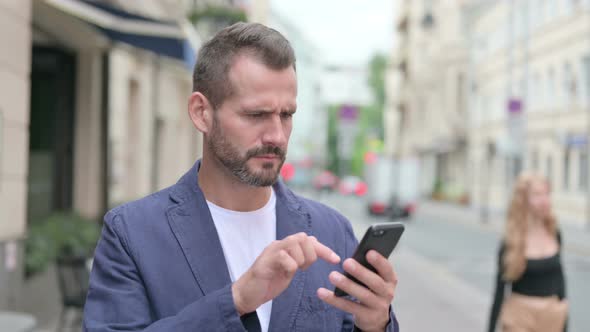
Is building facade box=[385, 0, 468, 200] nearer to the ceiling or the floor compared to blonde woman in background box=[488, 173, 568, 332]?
nearer to the ceiling

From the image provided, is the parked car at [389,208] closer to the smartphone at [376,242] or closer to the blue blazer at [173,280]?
the blue blazer at [173,280]

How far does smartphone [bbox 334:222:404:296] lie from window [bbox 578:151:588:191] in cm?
2924

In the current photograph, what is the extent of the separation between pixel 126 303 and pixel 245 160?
0.44 meters

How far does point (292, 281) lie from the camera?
1957 mm

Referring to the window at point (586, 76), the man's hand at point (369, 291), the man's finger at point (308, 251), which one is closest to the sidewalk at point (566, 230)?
the window at point (586, 76)

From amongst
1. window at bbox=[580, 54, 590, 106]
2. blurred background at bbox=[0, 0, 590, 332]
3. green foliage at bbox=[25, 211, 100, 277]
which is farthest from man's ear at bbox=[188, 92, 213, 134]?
window at bbox=[580, 54, 590, 106]

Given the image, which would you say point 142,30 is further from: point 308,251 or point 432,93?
point 432,93

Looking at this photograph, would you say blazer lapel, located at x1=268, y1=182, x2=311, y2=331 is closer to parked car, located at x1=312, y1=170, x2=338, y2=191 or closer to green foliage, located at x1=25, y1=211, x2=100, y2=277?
green foliage, located at x1=25, y1=211, x2=100, y2=277

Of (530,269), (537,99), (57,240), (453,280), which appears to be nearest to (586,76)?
(537,99)

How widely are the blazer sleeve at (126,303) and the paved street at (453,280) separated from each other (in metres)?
7.29

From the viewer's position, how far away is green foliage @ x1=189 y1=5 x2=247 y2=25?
1336cm

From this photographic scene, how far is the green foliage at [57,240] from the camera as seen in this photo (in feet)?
24.9

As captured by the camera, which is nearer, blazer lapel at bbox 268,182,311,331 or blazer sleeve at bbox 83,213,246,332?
blazer sleeve at bbox 83,213,246,332

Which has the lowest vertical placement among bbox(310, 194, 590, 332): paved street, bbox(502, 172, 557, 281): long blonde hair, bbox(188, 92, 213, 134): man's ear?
bbox(310, 194, 590, 332): paved street
